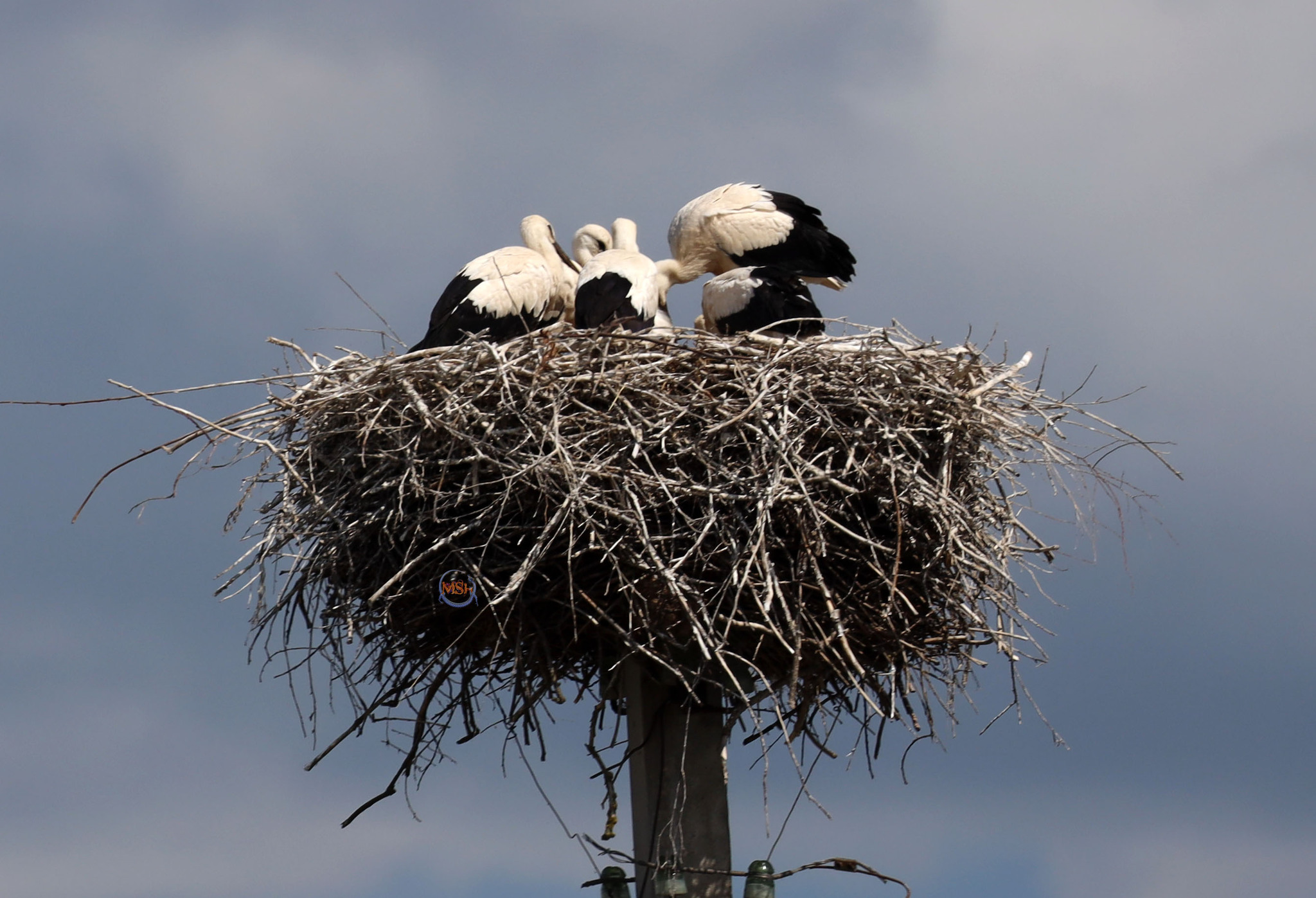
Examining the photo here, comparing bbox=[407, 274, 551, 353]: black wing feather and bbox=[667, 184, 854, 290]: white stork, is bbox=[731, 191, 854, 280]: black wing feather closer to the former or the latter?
bbox=[667, 184, 854, 290]: white stork

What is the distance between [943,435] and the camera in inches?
236

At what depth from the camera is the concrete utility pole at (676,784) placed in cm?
585

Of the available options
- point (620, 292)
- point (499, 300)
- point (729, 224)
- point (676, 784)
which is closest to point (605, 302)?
point (620, 292)

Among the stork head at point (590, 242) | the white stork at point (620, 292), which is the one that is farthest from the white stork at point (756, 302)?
the stork head at point (590, 242)

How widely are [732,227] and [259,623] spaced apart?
9.57 feet

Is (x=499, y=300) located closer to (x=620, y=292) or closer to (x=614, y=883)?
(x=620, y=292)

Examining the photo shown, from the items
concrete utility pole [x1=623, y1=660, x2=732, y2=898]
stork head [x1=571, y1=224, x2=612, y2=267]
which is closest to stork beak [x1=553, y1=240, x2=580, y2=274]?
stork head [x1=571, y1=224, x2=612, y2=267]

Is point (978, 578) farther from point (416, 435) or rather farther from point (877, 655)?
point (416, 435)

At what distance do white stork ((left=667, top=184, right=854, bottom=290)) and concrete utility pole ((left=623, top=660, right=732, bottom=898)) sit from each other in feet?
8.24

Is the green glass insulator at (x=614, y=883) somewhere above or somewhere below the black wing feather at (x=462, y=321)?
below

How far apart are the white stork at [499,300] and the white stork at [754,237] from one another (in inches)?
24.7
